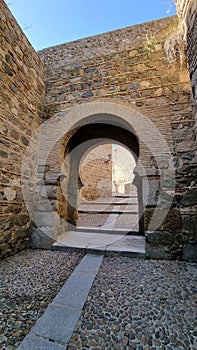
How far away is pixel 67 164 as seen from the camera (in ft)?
11.3

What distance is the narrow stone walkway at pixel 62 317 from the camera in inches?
38.1

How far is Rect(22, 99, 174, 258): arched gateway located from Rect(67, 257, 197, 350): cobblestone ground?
0.67 meters

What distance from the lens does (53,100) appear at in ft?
10.5

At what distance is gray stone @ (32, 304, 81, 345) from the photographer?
1.02 meters

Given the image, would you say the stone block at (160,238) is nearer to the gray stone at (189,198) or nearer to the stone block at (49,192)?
the gray stone at (189,198)

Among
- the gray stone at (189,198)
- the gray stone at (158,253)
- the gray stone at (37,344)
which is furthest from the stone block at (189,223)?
the gray stone at (37,344)

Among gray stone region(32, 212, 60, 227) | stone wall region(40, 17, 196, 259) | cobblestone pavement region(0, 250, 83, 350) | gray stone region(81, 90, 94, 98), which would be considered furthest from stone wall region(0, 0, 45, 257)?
gray stone region(81, 90, 94, 98)

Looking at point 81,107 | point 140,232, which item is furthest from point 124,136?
point 140,232

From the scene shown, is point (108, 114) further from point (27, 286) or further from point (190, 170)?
point (27, 286)

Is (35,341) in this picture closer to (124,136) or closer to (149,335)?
(149,335)

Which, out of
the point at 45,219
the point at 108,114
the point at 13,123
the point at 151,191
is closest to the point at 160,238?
the point at 151,191

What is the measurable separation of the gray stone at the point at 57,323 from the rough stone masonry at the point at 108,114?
131cm

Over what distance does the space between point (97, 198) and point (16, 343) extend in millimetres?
7472

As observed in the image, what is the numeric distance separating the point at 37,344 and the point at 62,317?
248 mm
